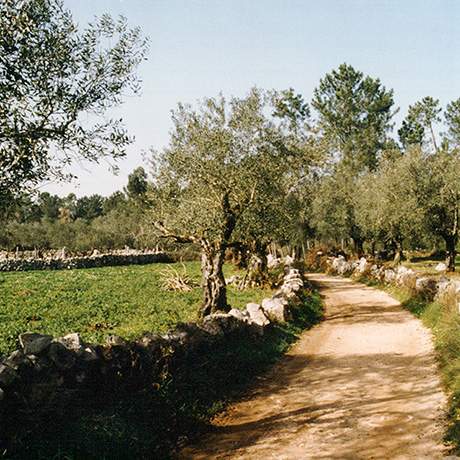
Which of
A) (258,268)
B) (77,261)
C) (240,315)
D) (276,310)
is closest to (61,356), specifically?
(240,315)

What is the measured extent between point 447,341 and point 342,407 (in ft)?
19.0

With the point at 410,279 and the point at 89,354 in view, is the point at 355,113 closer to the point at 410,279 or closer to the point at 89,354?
the point at 410,279

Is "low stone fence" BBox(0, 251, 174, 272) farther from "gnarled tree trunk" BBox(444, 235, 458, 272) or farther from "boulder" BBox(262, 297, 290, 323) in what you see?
"gnarled tree trunk" BBox(444, 235, 458, 272)

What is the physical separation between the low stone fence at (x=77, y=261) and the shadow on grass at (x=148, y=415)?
3724 cm

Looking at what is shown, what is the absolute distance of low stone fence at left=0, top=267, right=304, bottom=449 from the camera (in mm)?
7941

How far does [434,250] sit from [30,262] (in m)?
52.6

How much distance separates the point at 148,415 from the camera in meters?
9.77

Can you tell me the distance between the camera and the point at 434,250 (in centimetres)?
6544

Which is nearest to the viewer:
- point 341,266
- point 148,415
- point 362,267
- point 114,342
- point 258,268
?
point 148,415

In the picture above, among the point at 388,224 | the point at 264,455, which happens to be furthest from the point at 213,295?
the point at 388,224

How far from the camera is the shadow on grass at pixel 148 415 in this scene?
7879 mm

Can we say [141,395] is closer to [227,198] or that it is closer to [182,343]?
[182,343]

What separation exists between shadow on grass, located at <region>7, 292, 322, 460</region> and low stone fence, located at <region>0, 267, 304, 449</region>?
0.11 m

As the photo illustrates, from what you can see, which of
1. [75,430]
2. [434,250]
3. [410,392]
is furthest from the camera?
[434,250]
